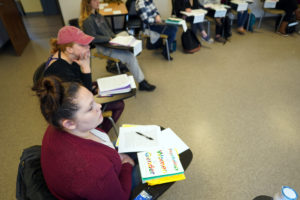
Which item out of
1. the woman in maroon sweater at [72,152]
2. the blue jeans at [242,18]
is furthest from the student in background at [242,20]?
the woman in maroon sweater at [72,152]

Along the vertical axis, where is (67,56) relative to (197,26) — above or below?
above

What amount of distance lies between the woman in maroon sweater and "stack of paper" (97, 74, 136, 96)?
2.13 ft

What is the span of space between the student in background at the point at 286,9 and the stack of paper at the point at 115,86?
161 inches

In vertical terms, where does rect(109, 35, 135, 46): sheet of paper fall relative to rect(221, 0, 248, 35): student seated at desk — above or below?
above

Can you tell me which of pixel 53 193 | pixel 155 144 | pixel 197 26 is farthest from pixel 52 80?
pixel 197 26

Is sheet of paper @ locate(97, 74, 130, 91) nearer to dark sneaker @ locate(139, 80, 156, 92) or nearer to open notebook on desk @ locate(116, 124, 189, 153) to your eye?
open notebook on desk @ locate(116, 124, 189, 153)

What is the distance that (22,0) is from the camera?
594cm

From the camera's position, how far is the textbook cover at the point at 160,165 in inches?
34.3

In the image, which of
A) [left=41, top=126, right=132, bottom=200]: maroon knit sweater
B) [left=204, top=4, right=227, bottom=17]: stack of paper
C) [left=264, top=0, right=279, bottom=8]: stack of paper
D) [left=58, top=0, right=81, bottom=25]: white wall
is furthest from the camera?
[left=264, top=0, right=279, bottom=8]: stack of paper

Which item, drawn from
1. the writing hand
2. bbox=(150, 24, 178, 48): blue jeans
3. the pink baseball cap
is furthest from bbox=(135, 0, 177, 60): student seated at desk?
the writing hand

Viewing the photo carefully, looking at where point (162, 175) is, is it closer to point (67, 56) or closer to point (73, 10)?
point (67, 56)

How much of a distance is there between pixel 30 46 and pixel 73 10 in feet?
3.68

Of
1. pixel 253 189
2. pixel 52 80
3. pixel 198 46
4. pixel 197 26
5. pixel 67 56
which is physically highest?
pixel 52 80

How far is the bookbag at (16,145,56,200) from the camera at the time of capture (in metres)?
0.71
